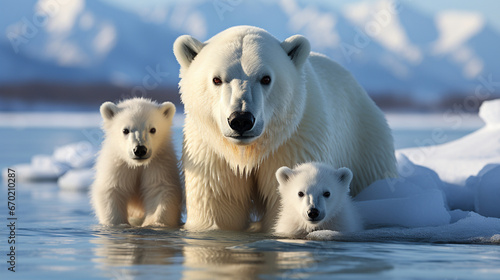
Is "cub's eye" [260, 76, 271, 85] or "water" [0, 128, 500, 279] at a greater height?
"cub's eye" [260, 76, 271, 85]

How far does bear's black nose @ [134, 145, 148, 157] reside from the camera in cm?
573

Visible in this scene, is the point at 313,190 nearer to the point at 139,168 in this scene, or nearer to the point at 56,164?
the point at 139,168

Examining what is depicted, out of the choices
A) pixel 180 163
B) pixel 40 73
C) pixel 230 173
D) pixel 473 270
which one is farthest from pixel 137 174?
pixel 40 73

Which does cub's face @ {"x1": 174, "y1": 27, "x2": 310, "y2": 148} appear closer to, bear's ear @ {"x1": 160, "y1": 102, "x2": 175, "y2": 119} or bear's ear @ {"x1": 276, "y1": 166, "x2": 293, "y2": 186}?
bear's ear @ {"x1": 276, "y1": 166, "x2": 293, "y2": 186}

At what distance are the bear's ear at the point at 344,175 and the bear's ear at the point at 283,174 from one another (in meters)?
0.34

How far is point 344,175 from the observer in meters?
5.27

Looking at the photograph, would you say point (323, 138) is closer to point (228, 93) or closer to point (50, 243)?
→ point (228, 93)

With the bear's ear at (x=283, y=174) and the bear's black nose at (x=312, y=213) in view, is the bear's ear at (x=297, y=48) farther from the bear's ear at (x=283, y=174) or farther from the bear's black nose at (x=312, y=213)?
the bear's black nose at (x=312, y=213)

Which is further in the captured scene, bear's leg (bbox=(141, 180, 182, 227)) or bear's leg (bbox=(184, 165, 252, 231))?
bear's leg (bbox=(141, 180, 182, 227))

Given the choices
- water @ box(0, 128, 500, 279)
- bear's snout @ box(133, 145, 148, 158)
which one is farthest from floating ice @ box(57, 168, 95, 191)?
bear's snout @ box(133, 145, 148, 158)

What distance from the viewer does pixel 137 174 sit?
6.12m

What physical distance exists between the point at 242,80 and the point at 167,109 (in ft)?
4.54

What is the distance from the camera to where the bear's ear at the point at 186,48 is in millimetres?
5422

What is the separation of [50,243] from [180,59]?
1556 mm
